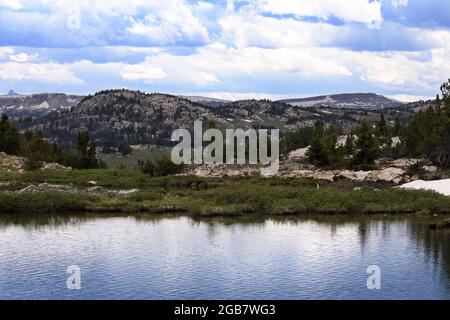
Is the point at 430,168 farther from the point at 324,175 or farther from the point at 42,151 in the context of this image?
the point at 42,151

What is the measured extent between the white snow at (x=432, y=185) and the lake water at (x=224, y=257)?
14.5m

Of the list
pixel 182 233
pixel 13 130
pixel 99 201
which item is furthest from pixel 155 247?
pixel 13 130

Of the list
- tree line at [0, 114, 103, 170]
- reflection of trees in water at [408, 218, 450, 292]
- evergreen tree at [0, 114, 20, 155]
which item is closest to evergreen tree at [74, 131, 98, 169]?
tree line at [0, 114, 103, 170]

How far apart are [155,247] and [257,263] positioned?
9.44 metres

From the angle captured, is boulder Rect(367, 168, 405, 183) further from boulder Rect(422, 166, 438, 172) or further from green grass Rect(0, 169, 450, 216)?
green grass Rect(0, 169, 450, 216)

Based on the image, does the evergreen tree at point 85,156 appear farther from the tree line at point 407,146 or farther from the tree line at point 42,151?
the tree line at point 407,146

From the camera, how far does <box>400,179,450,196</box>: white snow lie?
7946 centimetres

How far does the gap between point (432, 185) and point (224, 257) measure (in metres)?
42.8

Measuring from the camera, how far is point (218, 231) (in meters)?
59.7

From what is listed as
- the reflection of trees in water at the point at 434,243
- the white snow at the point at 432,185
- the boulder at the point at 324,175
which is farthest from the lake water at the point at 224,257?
the boulder at the point at 324,175

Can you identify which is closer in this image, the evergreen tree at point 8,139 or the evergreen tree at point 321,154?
the evergreen tree at point 321,154

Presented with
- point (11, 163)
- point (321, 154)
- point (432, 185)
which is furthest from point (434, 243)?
point (11, 163)

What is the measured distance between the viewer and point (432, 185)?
272ft

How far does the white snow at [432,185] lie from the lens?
79.5 meters
